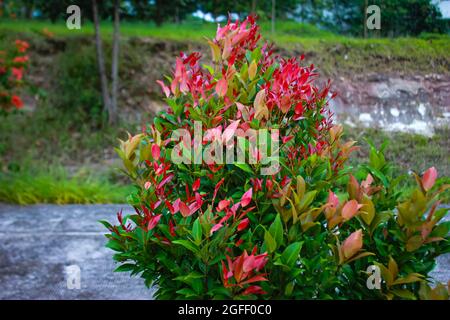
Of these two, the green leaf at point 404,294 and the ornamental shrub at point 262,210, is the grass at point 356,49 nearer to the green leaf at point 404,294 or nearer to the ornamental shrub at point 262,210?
the ornamental shrub at point 262,210

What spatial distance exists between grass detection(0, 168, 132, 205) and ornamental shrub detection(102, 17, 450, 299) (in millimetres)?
3776

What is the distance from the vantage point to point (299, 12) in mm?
4023

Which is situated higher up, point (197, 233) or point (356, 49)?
point (356, 49)

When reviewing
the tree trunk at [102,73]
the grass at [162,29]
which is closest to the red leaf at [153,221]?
the grass at [162,29]

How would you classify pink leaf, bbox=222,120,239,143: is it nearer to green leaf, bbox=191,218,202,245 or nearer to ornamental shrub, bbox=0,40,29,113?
green leaf, bbox=191,218,202,245

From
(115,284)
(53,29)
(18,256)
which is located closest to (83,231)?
(18,256)

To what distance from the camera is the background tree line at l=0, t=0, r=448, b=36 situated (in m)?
3.01

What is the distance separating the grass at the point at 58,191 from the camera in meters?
5.68

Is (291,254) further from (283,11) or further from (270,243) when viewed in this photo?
(283,11)

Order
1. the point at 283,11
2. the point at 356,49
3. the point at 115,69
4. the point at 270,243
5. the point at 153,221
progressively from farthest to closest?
the point at 115,69 < the point at 283,11 < the point at 356,49 < the point at 153,221 < the point at 270,243

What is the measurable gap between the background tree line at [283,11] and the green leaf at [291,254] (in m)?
1.84

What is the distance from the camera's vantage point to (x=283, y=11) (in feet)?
14.4

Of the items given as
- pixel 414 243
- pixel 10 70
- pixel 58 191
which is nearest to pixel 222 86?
pixel 414 243

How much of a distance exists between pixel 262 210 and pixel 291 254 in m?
0.21
